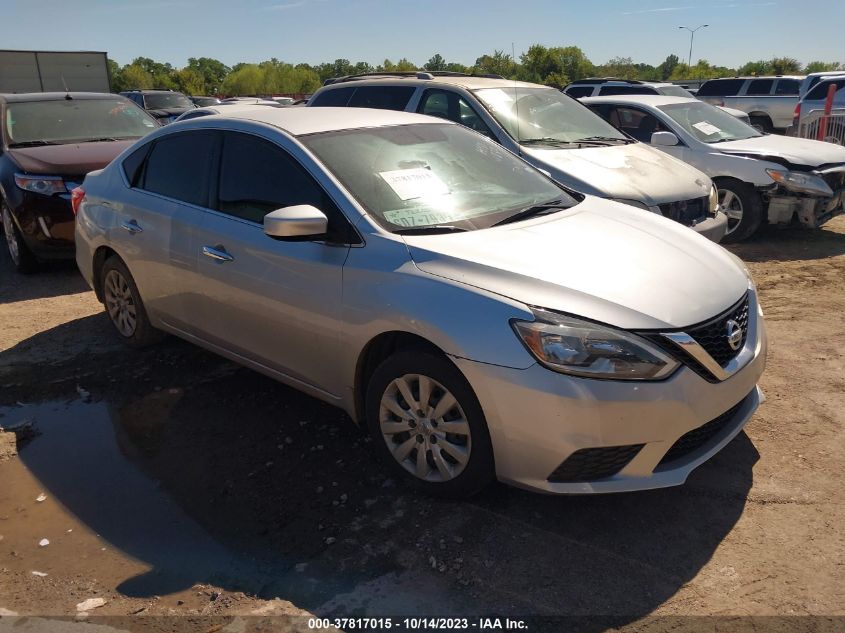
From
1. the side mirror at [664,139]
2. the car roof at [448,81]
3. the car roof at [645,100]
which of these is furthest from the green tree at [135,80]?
the side mirror at [664,139]

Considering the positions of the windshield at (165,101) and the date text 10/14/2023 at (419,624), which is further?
the windshield at (165,101)

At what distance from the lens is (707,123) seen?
918 centimetres

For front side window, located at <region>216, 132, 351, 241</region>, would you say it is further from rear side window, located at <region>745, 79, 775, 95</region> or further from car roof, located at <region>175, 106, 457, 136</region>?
rear side window, located at <region>745, 79, 775, 95</region>

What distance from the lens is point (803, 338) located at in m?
5.19

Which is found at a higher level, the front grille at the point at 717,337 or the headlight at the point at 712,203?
the front grille at the point at 717,337

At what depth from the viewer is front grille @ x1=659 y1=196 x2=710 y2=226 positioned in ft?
21.5

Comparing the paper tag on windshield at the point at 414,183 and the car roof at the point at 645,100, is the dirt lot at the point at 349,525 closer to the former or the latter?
the paper tag on windshield at the point at 414,183

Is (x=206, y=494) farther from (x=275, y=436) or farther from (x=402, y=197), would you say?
(x=402, y=197)

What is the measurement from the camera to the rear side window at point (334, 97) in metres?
8.58

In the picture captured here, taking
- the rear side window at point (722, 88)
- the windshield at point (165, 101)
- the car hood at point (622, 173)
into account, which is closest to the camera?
the car hood at point (622, 173)

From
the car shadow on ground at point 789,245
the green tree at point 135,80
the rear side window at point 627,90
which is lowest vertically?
the car shadow on ground at point 789,245

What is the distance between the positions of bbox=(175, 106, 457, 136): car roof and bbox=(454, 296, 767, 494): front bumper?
1.84 meters

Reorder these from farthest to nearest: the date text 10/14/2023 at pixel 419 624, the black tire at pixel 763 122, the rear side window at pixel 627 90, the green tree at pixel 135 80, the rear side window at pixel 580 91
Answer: the green tree at pixel 135 80, the black tire at pixel 763 122, the rear side window at pixel 580 91, the rear side window at pixel 627 90, the date text 10/14/2023 at pixel 419 624

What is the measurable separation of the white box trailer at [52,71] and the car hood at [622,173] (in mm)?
26519
